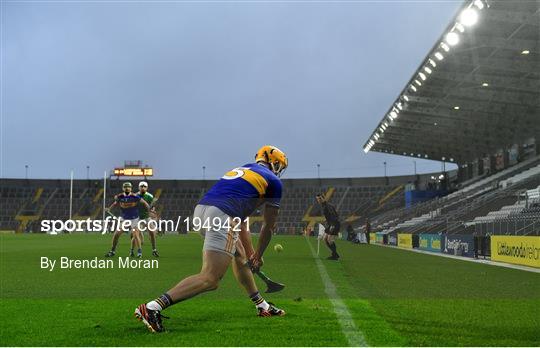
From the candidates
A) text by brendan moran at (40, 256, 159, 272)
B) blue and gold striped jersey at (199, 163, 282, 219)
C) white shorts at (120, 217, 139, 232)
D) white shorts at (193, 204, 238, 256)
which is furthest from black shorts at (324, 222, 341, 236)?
white shorts at (193, 204, 238, 256)

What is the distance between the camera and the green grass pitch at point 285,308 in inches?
210

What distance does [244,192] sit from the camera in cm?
587

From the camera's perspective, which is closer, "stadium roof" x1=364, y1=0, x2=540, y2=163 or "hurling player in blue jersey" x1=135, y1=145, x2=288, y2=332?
"hurling player in blue jersey" x1=135, y1=145, x2=288, y2=332

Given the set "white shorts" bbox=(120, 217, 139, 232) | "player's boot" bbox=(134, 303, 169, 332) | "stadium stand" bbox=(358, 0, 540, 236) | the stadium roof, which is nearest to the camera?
"player's boot" bbox=(134, 303, 169, 332)

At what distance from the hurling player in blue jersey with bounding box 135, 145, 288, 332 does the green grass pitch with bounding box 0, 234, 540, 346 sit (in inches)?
11.0

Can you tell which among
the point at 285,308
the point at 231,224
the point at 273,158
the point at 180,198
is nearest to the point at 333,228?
the point at 285,308

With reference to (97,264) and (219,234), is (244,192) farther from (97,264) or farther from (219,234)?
(97,264)

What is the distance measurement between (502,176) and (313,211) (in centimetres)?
4029

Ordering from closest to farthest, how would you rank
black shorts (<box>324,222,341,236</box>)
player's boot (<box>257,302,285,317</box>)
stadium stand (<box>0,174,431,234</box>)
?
player's boot (<box>257,302,285,317</box>) → black shorts (<box>324,222,341,236</box>) → stadium stand (<box>0,174,431,234</box>)

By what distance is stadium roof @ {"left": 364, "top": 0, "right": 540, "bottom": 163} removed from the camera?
24078 millimetres

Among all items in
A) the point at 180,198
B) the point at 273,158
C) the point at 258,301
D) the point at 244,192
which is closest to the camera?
the point at 244,192

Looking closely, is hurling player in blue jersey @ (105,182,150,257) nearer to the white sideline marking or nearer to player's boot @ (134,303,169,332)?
the white sideline marking

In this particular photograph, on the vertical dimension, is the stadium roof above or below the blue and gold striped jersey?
above

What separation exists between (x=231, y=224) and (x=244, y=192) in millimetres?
363
